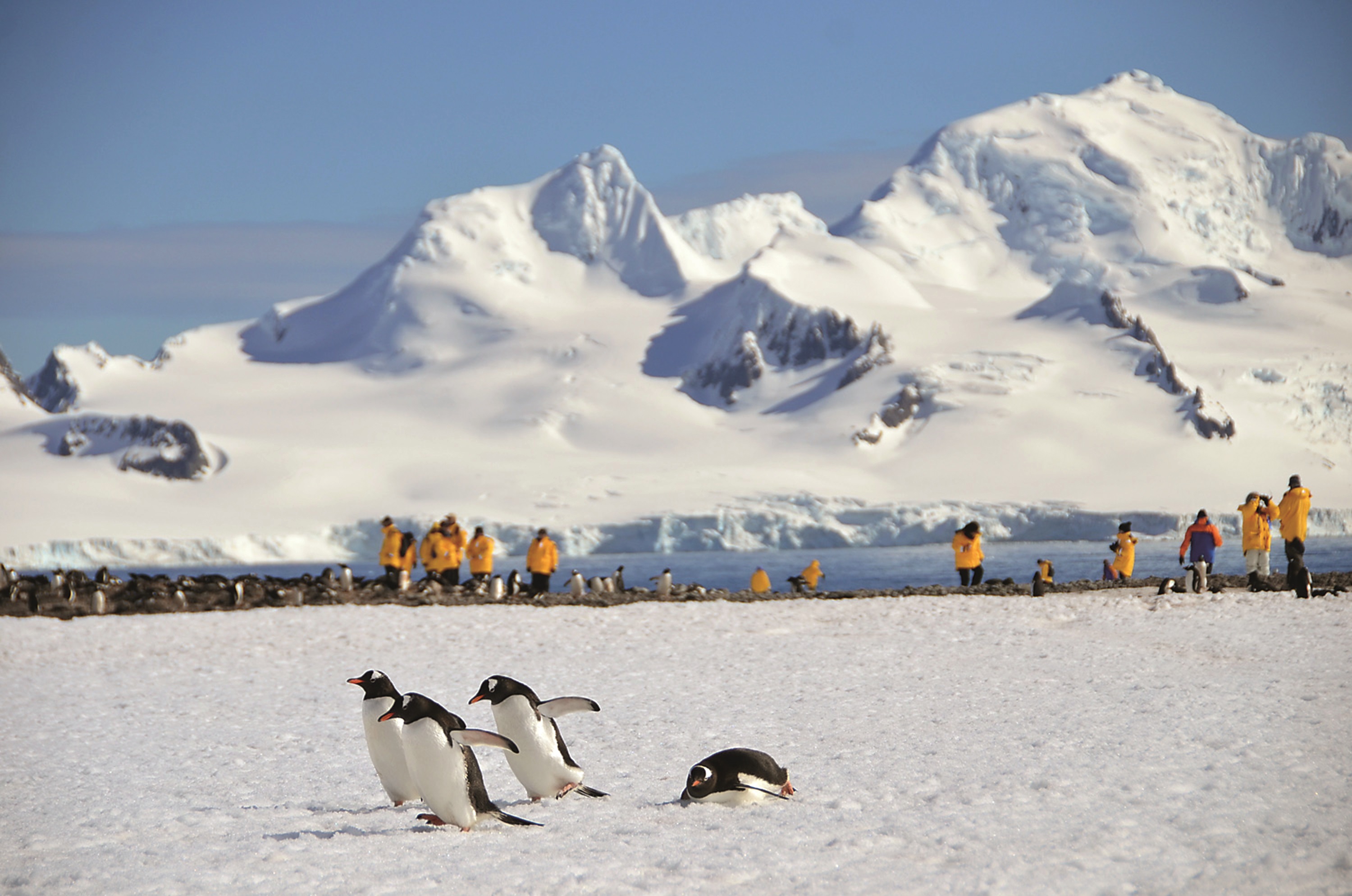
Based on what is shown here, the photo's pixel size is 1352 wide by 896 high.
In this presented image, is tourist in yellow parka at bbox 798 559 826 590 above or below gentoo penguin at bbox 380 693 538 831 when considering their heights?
above

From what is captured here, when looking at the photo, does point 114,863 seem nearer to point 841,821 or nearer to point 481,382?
point 841,821

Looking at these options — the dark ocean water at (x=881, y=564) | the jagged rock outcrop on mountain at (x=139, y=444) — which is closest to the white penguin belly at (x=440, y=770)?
the dark ocean water at (x=881, y=564)

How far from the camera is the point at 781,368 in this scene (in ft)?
507

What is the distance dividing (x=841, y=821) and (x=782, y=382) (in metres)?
145

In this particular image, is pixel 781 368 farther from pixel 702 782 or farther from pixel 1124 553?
pixel 702 782

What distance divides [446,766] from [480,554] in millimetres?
13724

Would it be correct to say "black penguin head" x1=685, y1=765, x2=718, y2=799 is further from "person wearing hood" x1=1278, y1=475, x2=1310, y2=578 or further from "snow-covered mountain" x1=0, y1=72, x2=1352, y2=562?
"snow-covered mountain" x1=0, y1=72, x2=1352, y2=562

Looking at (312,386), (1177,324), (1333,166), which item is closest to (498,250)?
(312,386)

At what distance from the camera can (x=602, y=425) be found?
129m

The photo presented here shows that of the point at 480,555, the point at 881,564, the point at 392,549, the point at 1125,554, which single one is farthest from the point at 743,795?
the point at 881,564

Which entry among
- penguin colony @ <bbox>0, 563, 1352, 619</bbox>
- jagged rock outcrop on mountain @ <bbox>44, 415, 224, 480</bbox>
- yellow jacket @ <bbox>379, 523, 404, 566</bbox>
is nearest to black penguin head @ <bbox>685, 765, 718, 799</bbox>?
penguin colony @ <bbox>0, 563, 1352, 619</bbox>

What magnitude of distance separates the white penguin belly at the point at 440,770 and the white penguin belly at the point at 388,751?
1.36 ft

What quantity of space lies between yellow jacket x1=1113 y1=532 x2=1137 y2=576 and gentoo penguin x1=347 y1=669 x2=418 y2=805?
15.9 meters

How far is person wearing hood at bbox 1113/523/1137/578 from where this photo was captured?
2019 cm
